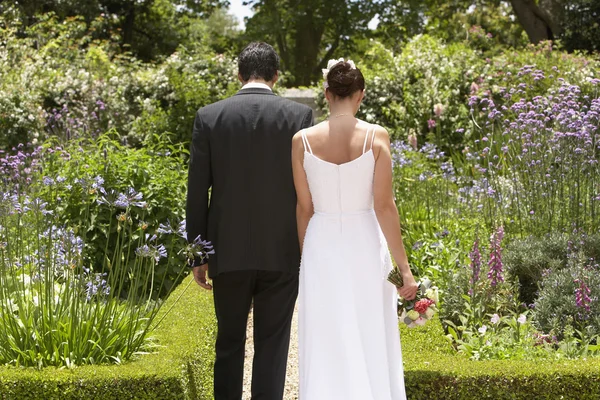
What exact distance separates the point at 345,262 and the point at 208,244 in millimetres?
573

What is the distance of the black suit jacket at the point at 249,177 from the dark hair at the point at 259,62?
10 cm

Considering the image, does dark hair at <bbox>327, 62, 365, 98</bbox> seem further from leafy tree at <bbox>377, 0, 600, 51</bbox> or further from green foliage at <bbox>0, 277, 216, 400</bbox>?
leafy tree at <bbox>377, 0, 600, 51</bbox>

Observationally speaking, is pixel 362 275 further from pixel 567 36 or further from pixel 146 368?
pixel 567 36

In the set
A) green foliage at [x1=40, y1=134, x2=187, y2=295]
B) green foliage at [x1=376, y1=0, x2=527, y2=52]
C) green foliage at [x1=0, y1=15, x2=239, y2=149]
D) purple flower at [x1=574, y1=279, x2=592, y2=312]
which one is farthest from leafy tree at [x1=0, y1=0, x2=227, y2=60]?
purple flower at [x1=574, y1=279, x2=592, y2=312]

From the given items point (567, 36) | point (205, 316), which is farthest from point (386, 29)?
point (205, 316)

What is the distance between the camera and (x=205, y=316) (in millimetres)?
5043

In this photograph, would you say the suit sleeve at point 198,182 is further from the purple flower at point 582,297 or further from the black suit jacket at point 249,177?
the purple flower at point 582,297

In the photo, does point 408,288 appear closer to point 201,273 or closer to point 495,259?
point 201,273

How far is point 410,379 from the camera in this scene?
12.6 ft

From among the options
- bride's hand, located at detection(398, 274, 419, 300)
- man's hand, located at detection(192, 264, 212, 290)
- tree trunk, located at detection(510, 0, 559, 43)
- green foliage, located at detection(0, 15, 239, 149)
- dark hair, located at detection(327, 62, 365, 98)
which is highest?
tree trunk, located at detection(510, 0, 559, 43)

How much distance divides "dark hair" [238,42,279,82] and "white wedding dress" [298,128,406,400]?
42 cm

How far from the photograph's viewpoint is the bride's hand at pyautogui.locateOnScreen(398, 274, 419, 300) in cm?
341

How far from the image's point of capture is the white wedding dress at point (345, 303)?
3.36 metres

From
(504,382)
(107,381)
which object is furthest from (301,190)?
(504,382)
